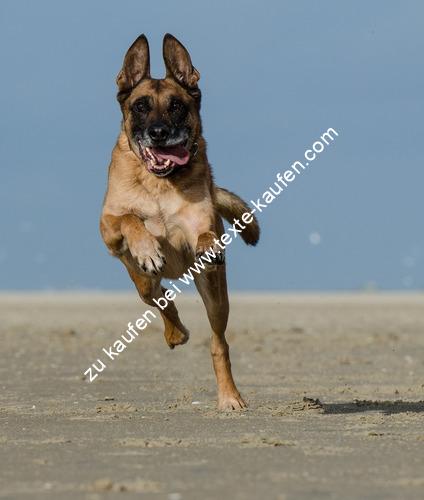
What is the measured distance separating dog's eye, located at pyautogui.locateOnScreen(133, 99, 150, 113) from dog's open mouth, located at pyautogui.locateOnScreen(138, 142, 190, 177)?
34 cm

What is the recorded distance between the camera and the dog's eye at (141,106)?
376 inches

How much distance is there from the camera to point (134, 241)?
29.2 ft

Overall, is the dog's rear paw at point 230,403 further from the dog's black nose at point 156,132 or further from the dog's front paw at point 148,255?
the dog's black nose at point 156,132

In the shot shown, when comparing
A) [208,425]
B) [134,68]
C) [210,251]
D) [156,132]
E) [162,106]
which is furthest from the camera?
[134,68]

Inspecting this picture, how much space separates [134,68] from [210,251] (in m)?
2.05

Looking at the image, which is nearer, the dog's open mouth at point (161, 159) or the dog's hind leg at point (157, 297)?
the dog's open mouth at point (161, 159)

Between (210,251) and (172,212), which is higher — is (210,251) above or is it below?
below

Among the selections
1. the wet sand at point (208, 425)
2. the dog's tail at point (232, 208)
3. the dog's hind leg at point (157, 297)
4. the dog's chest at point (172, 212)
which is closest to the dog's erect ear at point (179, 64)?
the dog's chest at point (172, 212)

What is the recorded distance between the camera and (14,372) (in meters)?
14.2

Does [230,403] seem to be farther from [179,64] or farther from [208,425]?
[179,64]

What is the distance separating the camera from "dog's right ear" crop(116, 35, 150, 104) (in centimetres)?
986

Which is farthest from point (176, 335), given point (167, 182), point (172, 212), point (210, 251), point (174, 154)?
point (210, 251)

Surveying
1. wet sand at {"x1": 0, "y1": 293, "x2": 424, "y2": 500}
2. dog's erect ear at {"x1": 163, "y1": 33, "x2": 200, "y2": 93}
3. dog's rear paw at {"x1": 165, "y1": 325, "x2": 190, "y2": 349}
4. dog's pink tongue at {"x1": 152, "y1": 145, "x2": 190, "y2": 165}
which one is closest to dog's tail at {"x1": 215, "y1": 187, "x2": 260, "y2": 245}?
dog's rear paw at {"x1": 165, "y1": 325, "x2": 190, "y2": 349}

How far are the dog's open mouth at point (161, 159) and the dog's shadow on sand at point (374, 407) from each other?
2294 millimetres
